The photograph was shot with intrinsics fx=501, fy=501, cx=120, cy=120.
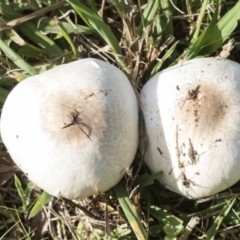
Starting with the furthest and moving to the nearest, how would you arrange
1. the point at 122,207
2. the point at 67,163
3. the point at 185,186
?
the point at 122,207
the point at 185,186
the point at 67,163

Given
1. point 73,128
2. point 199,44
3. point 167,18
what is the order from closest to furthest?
point 73,128 < point 199,44 < point 167,18

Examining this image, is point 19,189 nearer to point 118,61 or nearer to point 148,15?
point 118,61

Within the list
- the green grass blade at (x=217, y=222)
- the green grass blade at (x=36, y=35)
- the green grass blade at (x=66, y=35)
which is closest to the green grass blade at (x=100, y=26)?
the green grass blade at (x=66, y=35)

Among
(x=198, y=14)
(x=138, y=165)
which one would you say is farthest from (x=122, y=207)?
(x=198, y=14)

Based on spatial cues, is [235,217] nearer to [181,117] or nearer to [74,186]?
[181,117]

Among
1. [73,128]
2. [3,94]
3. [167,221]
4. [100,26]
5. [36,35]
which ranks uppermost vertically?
[100,26]

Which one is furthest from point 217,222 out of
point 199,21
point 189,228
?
point 199,21

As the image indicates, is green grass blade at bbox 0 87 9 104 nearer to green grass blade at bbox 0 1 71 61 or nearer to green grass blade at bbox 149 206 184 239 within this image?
green grass blade at bbox 0 1 71 61
